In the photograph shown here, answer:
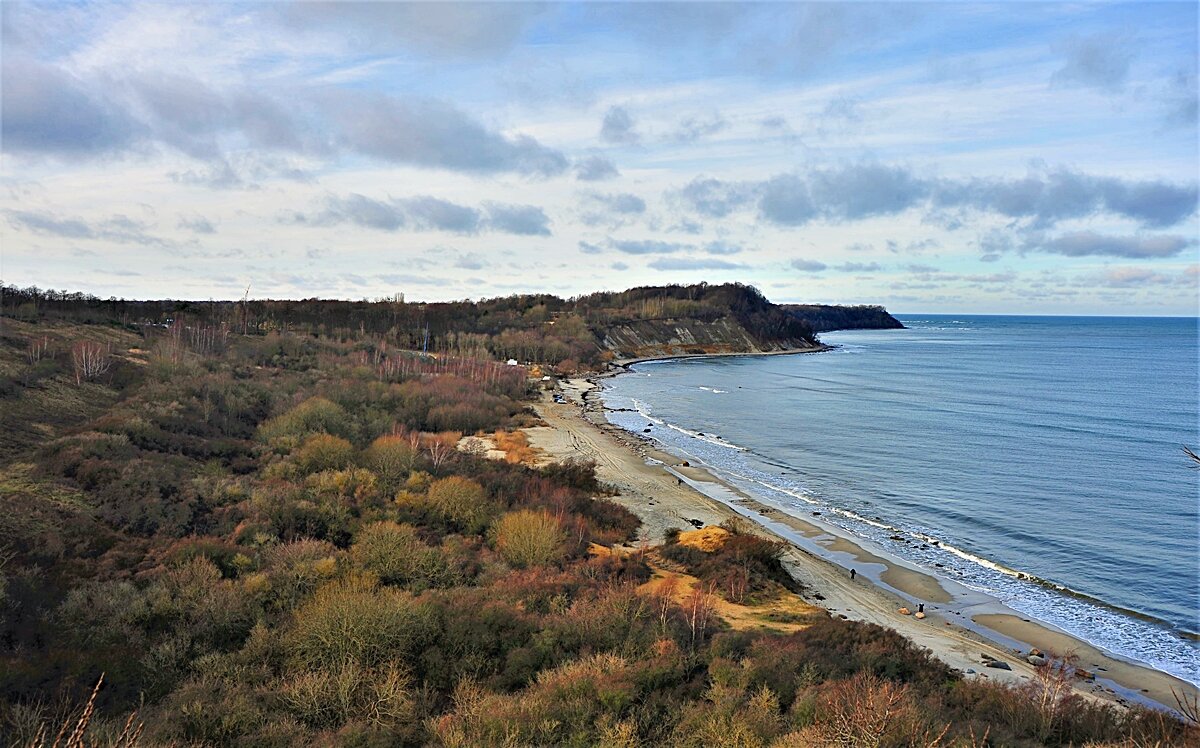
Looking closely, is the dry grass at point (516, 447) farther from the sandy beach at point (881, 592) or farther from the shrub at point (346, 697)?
the shrub at point (346, 697)

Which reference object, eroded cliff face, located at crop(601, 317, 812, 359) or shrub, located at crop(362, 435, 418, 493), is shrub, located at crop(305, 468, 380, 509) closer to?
shrub, located at crop(362, 435, 418, 493)

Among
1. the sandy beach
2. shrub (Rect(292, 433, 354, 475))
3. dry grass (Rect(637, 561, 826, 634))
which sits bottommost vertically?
the sandy beach

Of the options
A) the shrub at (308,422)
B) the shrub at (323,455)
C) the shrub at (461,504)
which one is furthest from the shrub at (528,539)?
the shrub at (308,422)

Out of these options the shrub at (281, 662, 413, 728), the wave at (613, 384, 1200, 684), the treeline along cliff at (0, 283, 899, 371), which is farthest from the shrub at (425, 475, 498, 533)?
the treeline along cliff at (0, 283, 899, 371)

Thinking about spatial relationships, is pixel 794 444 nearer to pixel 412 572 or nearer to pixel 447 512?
pixel 447 512

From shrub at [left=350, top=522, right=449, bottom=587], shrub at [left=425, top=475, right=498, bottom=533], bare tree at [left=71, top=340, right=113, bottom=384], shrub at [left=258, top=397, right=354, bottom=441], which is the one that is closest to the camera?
shrub at [left=350, top=522, right=449, bottom=587]

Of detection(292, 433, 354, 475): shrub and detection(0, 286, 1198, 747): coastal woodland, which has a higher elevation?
detection(292, 433, 354, 475): shrub

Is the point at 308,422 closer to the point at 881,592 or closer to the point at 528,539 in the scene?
the point at 528,539
